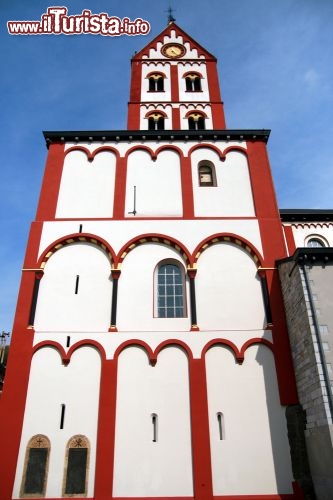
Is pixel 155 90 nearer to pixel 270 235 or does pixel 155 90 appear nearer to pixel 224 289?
pixel 270 235

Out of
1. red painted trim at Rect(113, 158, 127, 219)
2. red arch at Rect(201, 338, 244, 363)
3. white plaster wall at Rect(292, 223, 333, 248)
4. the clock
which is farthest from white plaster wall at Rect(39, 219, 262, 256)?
the clock

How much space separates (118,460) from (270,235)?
963 cm

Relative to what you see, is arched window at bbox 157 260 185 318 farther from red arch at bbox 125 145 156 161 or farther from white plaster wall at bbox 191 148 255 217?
A: red arch at bbox 125 145 156 161

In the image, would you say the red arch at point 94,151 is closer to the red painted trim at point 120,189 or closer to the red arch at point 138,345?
the red painted trim at point 120,189

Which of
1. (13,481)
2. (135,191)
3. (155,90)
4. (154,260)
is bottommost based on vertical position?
(13,481)

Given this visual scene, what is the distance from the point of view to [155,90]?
72.0ft

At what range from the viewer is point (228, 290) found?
14.0 m

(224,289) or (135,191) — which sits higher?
(135,191)

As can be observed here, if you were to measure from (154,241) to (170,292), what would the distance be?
221cm

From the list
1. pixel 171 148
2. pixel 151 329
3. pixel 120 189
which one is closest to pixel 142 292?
pixel 151 329

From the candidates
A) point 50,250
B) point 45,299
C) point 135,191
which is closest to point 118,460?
Answer: point 45,299

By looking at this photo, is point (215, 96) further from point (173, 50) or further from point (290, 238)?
point (290, 238)

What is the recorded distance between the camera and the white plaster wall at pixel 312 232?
22859 millimetres

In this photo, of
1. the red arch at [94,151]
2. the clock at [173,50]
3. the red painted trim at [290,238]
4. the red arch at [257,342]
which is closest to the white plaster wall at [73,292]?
the red arch at [94,151]
